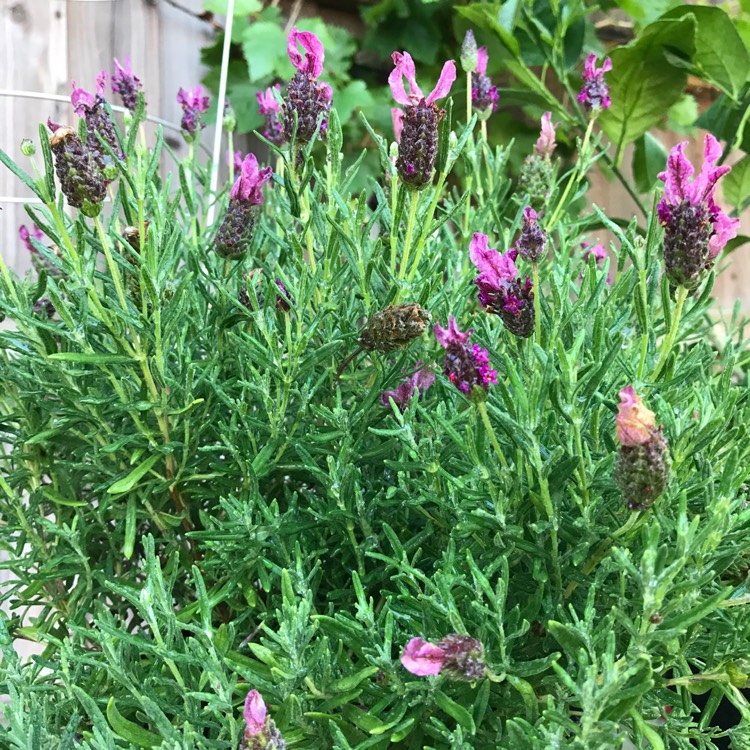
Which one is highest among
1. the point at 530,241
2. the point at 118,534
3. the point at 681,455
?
the point at 530,241

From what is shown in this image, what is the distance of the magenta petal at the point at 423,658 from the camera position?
0.31 meters

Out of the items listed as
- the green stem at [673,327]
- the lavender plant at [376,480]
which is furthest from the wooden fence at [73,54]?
the green stem at [673,327]

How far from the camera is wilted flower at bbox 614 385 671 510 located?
0.97ft

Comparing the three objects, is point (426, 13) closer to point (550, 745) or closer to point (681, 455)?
point (681, 455)

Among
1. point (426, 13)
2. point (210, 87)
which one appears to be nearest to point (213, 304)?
point (210, 87)

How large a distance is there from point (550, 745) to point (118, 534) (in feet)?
1.07

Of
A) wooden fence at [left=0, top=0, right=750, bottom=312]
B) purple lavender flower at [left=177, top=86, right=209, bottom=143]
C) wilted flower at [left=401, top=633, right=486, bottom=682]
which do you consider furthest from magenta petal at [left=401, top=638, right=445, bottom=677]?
wooden fence at [left=0, top=0, right=750, bottom=312]

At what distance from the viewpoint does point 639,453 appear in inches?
11.7

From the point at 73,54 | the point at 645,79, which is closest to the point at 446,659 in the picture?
the point at 645,79

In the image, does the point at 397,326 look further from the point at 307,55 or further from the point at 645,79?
the point at 645,79

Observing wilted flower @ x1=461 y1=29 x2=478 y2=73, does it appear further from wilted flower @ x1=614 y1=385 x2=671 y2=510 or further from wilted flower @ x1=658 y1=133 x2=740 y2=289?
wilted flower @ x1=614 y1=385 x2=671 y2=510

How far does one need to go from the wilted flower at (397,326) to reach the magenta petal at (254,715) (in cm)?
19

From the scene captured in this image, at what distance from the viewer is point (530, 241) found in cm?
38

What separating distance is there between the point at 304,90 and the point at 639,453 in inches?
12.0
